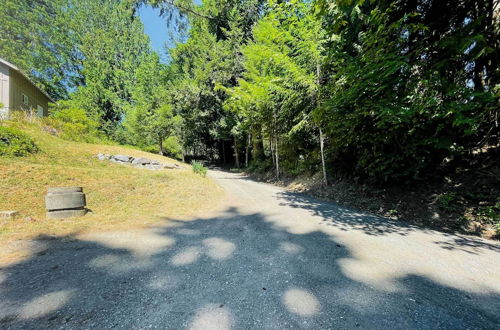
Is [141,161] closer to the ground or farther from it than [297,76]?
closer to the ground

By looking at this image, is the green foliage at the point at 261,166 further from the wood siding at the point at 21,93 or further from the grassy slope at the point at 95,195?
the wood siding at the point at 21,93

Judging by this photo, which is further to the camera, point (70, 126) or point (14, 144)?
point (70, 126)

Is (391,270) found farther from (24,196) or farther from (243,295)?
(24,196)

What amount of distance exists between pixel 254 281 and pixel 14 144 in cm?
860

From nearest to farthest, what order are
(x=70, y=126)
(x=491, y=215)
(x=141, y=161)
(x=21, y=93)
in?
1. (x=491, y=215)
2. (x=141, y=161)
3. (x=70, y=126)
4. (x=21, y=93)

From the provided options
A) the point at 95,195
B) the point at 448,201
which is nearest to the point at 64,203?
the point at 95,195

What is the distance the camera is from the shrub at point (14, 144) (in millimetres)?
6082

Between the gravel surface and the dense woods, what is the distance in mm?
2701

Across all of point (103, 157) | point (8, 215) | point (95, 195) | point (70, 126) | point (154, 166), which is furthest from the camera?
point (70, 126)

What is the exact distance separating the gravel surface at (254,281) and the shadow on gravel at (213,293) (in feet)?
0.04

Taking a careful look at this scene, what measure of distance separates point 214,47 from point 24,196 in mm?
17413

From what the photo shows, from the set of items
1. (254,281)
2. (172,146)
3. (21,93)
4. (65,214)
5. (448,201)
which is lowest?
(254,281)

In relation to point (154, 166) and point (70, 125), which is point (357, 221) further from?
point (70, 125)

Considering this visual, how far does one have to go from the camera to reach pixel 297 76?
8.50m
